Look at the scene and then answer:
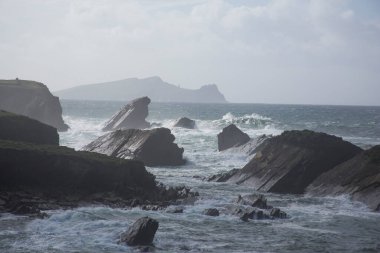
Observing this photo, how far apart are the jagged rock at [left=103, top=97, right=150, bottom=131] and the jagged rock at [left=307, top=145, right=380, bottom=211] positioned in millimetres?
69062

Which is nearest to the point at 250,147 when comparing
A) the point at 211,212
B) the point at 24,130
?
the point at 24,130

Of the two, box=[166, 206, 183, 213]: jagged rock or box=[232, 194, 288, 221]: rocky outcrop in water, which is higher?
box=[232, 194, 288, 221]: rocky outcrop in water

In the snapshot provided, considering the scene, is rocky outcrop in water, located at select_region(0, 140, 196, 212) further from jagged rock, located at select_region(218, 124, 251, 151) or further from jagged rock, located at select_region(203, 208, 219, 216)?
jagged rock, located at select_region(218, 124, 251, 151)

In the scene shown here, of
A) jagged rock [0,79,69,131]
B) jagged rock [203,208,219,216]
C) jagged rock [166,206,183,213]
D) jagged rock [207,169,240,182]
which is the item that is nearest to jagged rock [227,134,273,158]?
jagged rock [207,169,240,182]

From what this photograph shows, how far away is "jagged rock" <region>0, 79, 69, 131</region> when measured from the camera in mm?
109875

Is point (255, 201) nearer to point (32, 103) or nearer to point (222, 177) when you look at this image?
point (222, 177)

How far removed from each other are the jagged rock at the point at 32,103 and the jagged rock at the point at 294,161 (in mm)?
72028

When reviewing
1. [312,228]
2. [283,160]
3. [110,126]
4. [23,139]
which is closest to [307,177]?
[283,160]

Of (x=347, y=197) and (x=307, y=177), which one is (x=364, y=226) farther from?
(x=307, y=177)

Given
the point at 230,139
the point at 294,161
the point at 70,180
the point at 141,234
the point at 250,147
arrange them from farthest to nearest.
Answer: the point at 230,139 < the point at 250,147 < the point at 294,161 < the point at 70,180 < the point at 141,234

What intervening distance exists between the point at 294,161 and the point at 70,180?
18.6 meters

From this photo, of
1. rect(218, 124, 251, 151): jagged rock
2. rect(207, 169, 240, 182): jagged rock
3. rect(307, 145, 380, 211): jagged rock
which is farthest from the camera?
rect(218, 124, 251, 151): jagged rock

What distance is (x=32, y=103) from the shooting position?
112 metres

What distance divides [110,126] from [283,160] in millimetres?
67249
